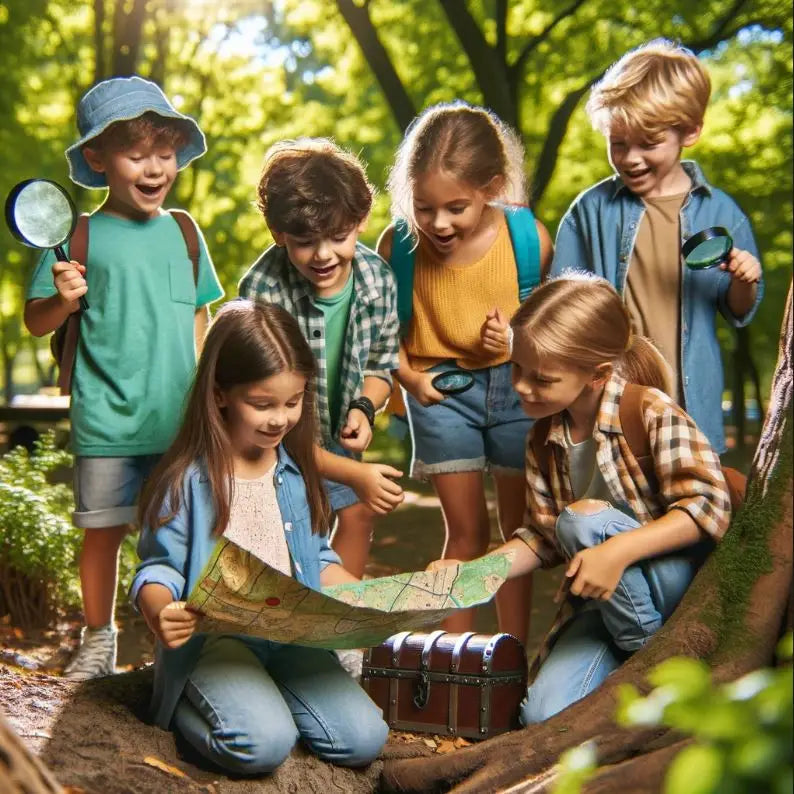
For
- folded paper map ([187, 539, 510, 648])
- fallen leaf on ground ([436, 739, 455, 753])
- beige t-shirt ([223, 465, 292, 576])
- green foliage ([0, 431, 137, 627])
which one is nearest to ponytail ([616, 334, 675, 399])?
folded paper map ([187, 539, 510, 648])

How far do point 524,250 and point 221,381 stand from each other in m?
1.32

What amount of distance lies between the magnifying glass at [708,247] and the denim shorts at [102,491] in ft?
6.48

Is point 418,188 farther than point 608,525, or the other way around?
point 418,188

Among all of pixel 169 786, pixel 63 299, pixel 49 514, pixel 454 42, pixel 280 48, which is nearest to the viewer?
pixel 169 786

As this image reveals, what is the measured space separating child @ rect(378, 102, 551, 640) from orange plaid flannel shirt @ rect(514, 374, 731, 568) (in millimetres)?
496

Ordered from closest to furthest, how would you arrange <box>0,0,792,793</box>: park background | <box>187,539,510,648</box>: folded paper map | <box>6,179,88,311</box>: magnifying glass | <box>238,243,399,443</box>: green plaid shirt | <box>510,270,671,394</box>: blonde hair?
<box>187,539,510,648</box>: folded paper map → <box>510,270,671,394</box>: blonde hair → <box>6,179,88,311</box>: magnifying glass → <box>238,243,399,443</box>: green plaid shirt → <box>0,0,792,793</box>: park background

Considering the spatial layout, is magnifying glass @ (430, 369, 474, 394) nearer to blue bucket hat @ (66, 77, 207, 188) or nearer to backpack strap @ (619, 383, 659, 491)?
backpack strap @ (619, 383, 659, 491)

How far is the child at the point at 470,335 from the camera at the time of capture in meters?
3.95

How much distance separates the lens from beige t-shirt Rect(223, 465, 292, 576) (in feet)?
10.6

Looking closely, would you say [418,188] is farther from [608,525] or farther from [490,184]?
[608,525]

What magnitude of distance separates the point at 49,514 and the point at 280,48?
10.8 metres

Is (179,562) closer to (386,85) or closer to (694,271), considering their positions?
(694,271)

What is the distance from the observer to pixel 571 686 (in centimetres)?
327

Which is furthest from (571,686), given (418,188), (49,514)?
(49,514)
